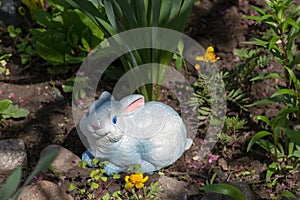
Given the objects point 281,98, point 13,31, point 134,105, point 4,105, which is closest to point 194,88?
point 281,98

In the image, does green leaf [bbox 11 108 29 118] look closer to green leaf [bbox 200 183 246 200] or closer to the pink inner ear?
the pink inner ear

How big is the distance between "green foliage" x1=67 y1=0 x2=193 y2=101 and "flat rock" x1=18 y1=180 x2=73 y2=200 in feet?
2.07

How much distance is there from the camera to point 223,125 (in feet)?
8.47

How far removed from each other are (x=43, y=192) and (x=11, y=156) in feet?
1.04

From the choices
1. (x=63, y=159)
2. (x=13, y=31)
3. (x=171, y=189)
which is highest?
(x=13, y=31)

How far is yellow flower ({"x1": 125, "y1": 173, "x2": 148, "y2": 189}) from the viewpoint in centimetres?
220

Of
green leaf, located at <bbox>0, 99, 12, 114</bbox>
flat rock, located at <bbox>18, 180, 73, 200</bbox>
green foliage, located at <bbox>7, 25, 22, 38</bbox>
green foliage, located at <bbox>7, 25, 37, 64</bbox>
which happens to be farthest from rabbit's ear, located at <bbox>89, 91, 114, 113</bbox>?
green foliage, located at <bbox>7, 25, 22, 38</bbox>

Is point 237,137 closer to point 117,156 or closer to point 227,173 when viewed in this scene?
point 227,173

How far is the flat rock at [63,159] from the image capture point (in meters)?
2.41

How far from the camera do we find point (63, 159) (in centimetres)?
243

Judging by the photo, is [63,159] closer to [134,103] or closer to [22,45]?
[134,103]

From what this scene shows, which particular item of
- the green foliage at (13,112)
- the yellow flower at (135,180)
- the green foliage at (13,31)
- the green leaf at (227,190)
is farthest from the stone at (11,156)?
the green leaf at (227,190)

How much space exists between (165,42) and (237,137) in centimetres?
59

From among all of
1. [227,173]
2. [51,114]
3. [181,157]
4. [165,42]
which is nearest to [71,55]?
[51,114]
